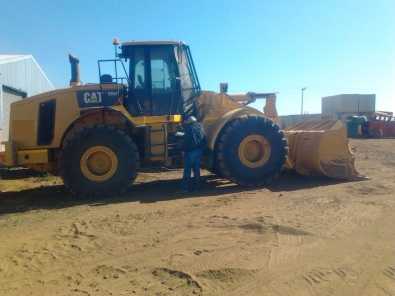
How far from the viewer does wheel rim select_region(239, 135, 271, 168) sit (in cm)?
922

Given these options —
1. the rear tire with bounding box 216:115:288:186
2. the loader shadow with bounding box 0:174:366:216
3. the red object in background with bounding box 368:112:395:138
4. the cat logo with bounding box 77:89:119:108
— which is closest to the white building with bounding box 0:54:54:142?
the loader shadow with bounding box 0:174:366:216

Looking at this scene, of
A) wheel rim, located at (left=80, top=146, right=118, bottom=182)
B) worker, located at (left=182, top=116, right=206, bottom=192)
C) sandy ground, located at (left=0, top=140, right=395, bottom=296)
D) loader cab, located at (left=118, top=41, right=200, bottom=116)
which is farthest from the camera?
loader cab, located at (left=118, top=41, right=200, bottom=116)

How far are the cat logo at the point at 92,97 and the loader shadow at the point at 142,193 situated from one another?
1825 millimetres

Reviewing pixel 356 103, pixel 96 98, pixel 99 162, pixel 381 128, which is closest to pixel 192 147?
pixel 99 162

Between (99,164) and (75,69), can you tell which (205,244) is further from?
(75,69)

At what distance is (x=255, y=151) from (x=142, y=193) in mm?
2461

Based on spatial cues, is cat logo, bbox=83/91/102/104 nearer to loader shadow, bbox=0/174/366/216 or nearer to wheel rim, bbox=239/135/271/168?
loader shadow, bbox=0/174/366/216

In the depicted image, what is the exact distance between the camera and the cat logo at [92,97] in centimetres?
858

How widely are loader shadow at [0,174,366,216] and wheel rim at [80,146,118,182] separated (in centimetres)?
41

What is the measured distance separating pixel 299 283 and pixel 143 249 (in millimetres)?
1808

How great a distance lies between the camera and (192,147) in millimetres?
8781

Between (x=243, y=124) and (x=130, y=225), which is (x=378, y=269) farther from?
(x=243, y=124)

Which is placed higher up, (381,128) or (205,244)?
(381,128)

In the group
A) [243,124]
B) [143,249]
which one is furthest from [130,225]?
[243,124]
